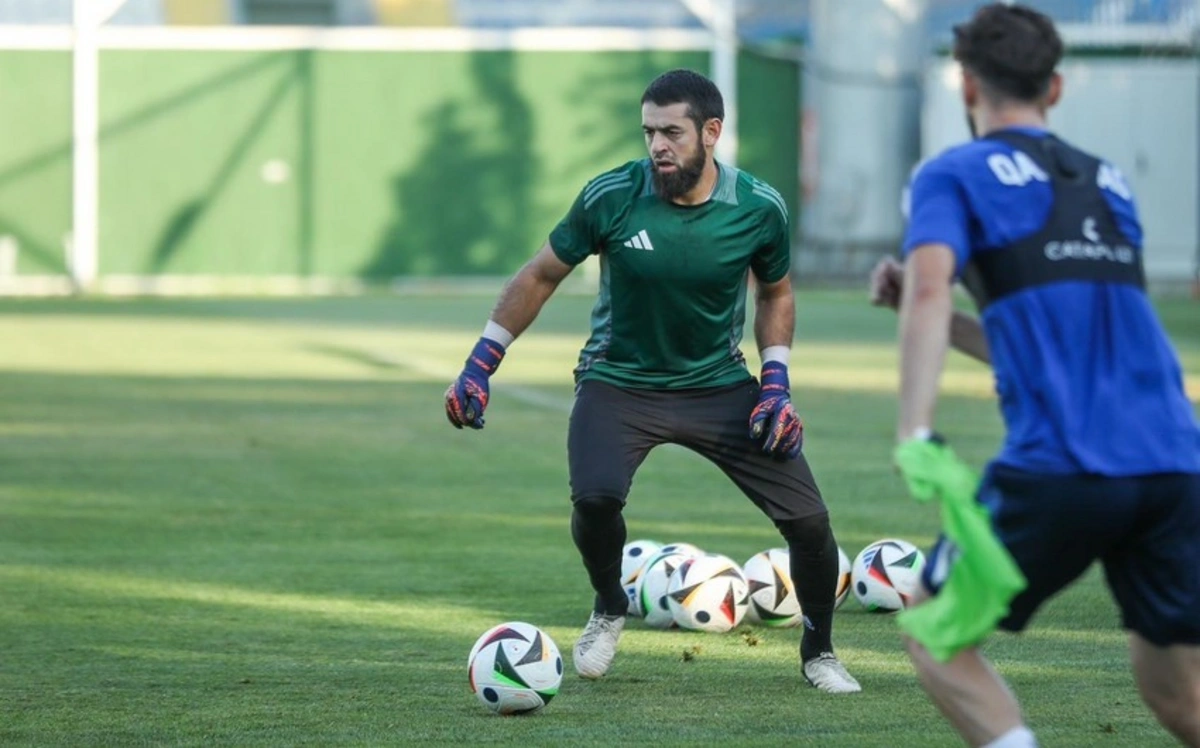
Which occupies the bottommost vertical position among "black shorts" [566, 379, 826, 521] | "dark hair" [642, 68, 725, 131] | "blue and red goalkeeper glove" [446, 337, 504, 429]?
"black shorts" [566, 379, 826, 521]

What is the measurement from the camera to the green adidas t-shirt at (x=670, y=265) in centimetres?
746

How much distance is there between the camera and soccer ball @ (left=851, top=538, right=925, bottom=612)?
891 cm

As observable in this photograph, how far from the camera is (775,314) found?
7.72m

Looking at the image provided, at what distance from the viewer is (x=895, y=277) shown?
5.21 m

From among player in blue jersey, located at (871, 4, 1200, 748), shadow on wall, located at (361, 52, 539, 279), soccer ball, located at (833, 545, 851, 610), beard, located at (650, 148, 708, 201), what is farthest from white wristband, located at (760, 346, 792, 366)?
shadow on wall, located at (361, 52, 539, 279)

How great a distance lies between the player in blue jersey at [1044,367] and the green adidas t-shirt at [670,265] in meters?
2.42

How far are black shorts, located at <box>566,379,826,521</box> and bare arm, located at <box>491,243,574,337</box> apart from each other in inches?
13.7

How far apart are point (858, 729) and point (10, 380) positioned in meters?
14.5

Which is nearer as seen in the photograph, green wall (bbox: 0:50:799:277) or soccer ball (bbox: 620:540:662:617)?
soccer ball (bbox: 620:540:662:617)

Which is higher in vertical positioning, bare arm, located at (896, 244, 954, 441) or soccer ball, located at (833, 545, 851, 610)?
bare arm, located at (896, 244, 954, 441)

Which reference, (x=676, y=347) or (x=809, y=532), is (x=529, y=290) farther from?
(x=809, y=532)

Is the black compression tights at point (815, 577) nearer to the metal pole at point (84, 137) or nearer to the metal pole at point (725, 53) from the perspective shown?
the metal pole at point (725, 53)

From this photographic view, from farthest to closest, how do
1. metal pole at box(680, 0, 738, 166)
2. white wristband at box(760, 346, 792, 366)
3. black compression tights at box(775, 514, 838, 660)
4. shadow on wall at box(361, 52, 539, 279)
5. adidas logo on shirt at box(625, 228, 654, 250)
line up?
1. shadow on wall at box(361, 52, 539, 279)
2. metal pole at box(680, 0, 738, 166)
3. white wristband at box(760, 346, 792, 366)
4. black compression tights at box(775, 514, 838, 660)
5. adidas logo on shirt at box(625, 228, 654, 250)

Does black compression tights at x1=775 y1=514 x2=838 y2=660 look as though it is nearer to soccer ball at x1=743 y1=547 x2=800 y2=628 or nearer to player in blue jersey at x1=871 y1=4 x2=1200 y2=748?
soccer ball at x1=743 y1=547 x2=800 y2=628
